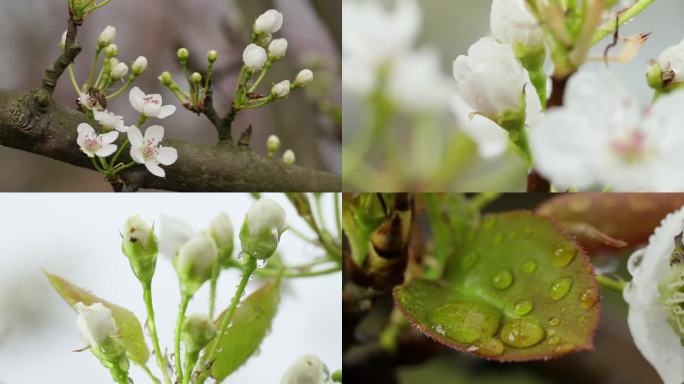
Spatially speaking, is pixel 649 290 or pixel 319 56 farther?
pixel 319 56

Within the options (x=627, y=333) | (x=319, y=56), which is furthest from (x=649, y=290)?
(x=319, y=56)

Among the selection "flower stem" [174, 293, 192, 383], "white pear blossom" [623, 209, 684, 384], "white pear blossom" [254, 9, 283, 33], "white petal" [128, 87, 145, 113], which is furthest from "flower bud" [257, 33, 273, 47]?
"white pear blossom" [623, 209, 684, 384]

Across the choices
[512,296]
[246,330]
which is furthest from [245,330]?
[512,296]

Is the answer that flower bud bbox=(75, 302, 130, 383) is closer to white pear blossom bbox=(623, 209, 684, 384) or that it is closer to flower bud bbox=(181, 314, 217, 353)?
flower bud bbox=(181, 314, 217, 353)

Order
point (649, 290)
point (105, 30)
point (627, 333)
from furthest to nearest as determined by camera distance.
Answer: point (627, 333), point (105, 30), point (649, 290)

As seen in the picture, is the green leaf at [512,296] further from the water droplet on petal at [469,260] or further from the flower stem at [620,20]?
the flower stem at [620,20]

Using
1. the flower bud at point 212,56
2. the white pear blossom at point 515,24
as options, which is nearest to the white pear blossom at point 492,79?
the white pear blossom at point 515,24

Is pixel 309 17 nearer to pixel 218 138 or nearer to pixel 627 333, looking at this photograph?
pixel 218 138

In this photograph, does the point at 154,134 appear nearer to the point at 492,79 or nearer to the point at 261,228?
the point at 261,228
